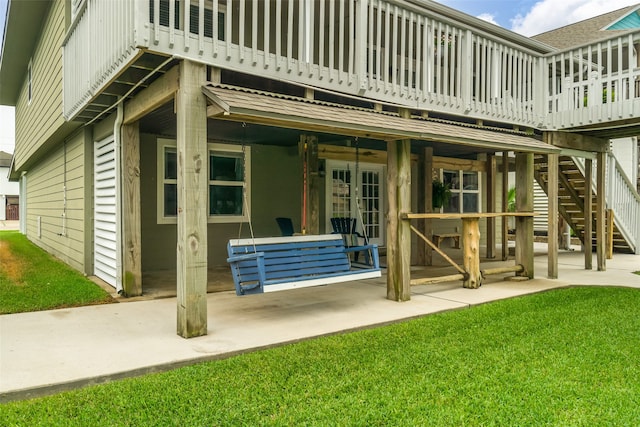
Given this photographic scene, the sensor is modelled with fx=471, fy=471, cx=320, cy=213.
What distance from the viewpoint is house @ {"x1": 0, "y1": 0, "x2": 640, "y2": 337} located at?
13.2 feet

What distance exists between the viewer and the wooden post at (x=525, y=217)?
23.4ft

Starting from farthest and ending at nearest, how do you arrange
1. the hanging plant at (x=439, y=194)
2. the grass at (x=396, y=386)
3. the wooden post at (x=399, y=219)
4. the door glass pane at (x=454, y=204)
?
the door glass pane at (x=454, y=204) → the hanging plant at (x=439, y=194) → the wooden post at (x=399, y=219) → the grass at (x=396, y=386)

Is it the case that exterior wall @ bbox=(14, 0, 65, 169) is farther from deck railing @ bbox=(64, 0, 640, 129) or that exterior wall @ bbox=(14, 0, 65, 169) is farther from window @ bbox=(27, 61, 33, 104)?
deck railing @ bbox=(64, 0, 640, 129)

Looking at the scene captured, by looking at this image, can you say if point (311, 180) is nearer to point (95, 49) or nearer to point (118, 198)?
point (118, 198)

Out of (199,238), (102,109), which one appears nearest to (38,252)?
(102,109)

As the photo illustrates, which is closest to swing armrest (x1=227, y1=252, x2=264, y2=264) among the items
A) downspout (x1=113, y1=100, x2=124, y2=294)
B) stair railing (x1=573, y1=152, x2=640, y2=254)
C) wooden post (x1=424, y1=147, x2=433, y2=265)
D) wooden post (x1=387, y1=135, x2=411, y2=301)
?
wooden post (x1=387, y1=135, x2=411, y2=301)

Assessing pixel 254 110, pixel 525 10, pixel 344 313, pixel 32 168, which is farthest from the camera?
pixel 525 10

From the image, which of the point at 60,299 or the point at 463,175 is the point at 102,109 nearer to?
the point at 60,299

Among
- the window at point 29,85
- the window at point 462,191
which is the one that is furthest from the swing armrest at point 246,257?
the window at point 29,85

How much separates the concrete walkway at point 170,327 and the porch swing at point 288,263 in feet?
1.23

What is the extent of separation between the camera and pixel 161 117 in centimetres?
Result: 638

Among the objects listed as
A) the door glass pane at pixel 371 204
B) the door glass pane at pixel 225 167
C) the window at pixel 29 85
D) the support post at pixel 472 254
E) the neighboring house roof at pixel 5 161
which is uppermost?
the neighboring house roof at pixel 5 161

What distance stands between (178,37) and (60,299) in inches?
136

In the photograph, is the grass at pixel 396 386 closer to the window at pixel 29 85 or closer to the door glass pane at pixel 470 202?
the door glass pane at pixel 470 202
